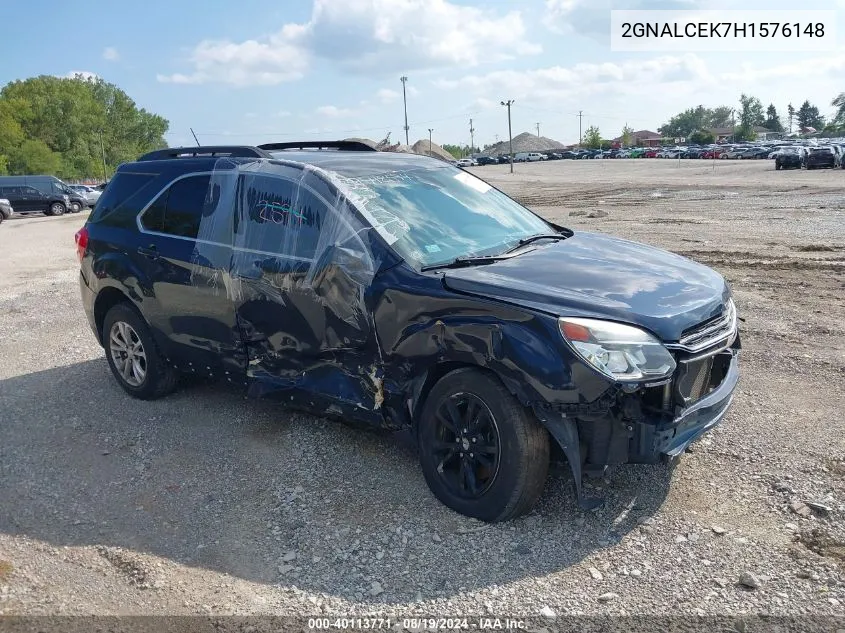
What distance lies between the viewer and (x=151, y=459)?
4.93 m

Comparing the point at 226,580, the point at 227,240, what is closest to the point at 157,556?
the point at 226,580

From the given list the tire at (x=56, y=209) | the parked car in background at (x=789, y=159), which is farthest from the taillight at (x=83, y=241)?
the parked car in background at (x=789, y=159)

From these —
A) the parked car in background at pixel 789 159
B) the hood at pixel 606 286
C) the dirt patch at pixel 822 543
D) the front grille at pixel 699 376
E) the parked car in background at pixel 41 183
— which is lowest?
the dirt patch at pixel 822 543

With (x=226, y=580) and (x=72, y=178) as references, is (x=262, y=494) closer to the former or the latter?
(x=226, y=580)

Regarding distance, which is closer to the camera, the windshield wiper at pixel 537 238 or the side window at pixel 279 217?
the side window at pixel 279 217

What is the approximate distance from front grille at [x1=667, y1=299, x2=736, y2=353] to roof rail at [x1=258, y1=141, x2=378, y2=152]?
2.95 meters

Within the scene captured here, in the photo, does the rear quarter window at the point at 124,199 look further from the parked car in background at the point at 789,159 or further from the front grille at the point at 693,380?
the parked car in background at the point at 789,159

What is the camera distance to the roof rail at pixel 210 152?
508 centimetres

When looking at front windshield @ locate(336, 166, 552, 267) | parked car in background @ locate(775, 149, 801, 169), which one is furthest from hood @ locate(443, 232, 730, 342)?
parked car in background @ locate(775, 149, 801, 169)

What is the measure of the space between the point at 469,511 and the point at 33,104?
103 metres

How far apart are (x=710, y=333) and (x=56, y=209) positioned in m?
39.3

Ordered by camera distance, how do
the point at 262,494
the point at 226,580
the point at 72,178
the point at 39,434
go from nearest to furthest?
1. the point at 226,580
2. the point at 262,494
3. the point at 39,434
4. the point at 72,178

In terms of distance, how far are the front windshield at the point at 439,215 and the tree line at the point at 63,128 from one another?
3179 inches

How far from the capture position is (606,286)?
3820mm
